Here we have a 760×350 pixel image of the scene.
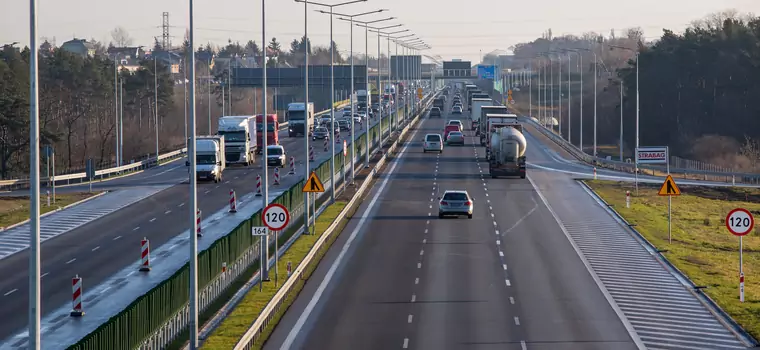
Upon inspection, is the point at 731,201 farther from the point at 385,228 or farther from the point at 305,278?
the point at 305,278

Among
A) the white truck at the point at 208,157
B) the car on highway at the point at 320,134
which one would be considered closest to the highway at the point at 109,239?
the white truck at the point at 208,157

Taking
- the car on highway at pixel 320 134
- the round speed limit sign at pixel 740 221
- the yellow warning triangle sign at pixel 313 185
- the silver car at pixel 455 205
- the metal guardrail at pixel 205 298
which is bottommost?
the metal guardrail at pixel 205 298

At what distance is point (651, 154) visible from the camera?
6744 cm

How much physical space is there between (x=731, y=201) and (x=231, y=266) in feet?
146

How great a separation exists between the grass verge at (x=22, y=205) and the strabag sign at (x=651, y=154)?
2941 centimetres

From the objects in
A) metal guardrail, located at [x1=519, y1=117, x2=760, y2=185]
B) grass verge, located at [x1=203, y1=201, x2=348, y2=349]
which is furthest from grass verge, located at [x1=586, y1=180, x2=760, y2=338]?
grass verge, located at [x1=203, y1=201, x2=348, y2=349]

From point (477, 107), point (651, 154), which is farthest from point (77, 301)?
point (477, 107)

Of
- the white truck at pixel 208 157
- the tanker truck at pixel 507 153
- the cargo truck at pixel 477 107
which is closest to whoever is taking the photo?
the white truck at pixel 208 157

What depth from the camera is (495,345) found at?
2739cm

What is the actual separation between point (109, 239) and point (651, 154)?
106ft

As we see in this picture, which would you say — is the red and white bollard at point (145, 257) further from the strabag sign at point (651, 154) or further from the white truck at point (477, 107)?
the white truck at point (477, 107)

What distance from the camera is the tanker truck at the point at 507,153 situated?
→ 73.0 metres

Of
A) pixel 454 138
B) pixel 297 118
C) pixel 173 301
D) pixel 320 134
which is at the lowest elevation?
pixel 173 301

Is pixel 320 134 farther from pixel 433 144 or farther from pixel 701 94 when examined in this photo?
pixel 701 94
